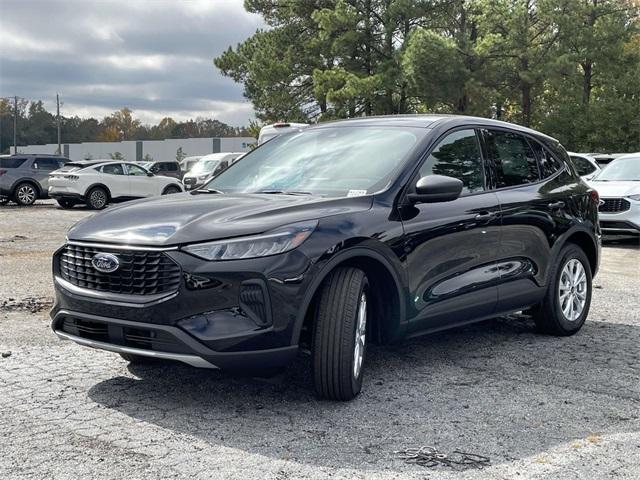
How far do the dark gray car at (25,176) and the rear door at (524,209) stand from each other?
68.1ft

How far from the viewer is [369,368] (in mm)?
5098

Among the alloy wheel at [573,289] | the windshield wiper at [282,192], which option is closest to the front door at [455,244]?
the windshield wiper at [282,192]

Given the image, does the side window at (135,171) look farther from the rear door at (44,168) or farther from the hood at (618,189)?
the hood at (618,189)

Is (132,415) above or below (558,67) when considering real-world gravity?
below

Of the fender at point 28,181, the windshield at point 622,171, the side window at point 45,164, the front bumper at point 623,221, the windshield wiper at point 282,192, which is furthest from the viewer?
the side window at point 45,164

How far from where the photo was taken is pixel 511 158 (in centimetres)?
586

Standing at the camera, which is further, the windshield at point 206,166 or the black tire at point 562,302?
the windshield at point 206,166

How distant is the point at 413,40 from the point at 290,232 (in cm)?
2932

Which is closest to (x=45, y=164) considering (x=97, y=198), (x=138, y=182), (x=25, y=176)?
(x=25, y=176)

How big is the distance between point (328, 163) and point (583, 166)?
44.6ft

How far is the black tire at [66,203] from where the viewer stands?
22.6 metres

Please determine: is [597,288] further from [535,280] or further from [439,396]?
[439,396]

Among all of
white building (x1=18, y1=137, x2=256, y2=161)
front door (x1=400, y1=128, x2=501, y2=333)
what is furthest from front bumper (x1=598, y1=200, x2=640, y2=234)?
white building (x1=18, y1=137, x2=256, y2=161)

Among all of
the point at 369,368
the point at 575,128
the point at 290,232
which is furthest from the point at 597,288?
the point at 575,128
